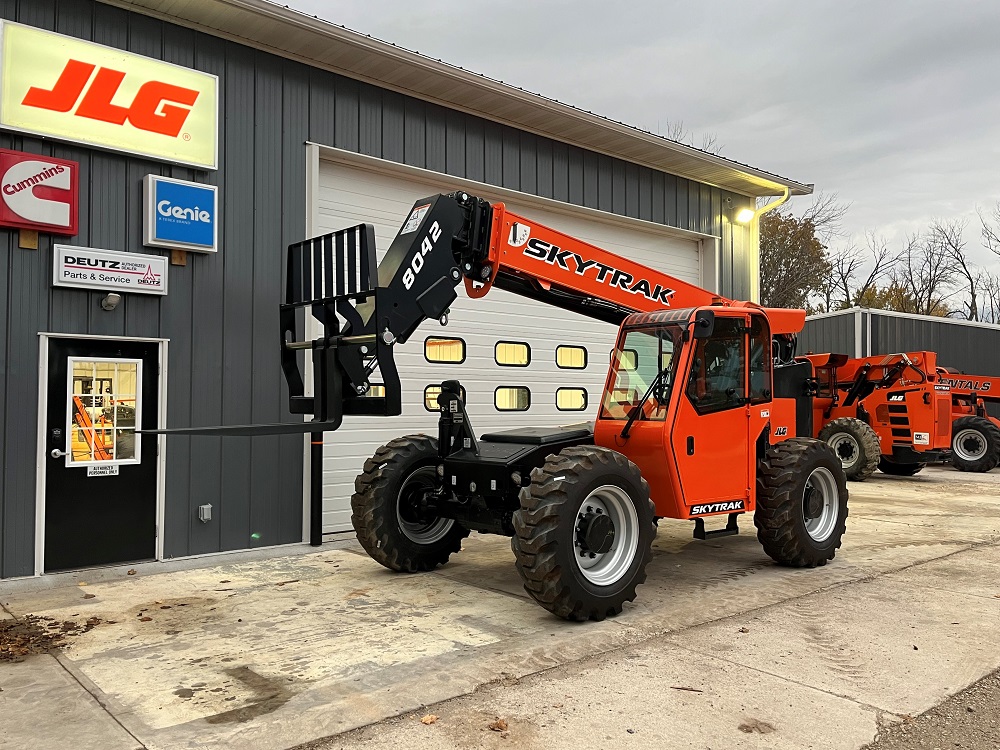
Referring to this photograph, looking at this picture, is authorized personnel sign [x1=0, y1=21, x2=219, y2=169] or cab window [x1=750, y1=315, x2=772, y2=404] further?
cab window [x1=750, y1=315, x2=772, y2=404]

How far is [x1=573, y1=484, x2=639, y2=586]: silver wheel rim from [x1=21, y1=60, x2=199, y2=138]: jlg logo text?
213 inches

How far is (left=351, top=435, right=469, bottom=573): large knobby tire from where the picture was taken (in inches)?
284

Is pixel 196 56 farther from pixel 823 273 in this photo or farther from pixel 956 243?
pixel 956 243

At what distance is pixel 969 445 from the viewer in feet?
57.6

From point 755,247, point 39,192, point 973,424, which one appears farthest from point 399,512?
point 973,424

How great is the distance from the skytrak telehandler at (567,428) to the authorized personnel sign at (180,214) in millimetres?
1924

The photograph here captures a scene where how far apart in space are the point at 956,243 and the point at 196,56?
167 feet

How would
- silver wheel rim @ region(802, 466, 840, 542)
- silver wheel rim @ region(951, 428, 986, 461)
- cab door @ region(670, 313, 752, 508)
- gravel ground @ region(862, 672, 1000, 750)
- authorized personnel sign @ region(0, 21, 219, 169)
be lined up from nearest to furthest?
gravel ground @ region(862, 672, 1000, 750)
cab door @ region(670, 313, 752, 508)
authorized personnel sign @ region(0, 21, 219, 169)
silver wheel rim @ region(802, 466, 840, 542)
silver wheel rim @ region(951, 428, 986, 461)

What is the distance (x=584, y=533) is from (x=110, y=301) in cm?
475

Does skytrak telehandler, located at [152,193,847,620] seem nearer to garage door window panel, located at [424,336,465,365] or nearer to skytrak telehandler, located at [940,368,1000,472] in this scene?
garage door window panel, located at [424,336,465,365]

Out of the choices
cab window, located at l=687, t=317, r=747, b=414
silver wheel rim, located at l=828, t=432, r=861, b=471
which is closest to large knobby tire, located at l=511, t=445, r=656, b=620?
cab window, located at l=687, t=317, r=747, b=414

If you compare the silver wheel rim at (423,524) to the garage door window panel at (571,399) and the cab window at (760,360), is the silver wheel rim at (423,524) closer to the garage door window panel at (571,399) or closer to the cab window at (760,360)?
the cab window at (760,360)

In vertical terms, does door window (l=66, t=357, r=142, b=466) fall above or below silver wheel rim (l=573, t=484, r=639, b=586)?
above

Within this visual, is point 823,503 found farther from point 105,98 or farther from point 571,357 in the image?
point 105,98
